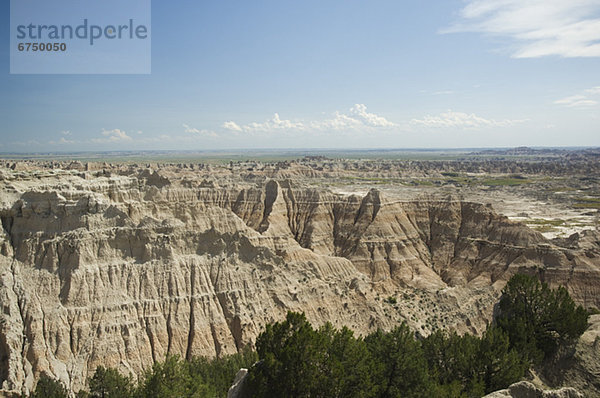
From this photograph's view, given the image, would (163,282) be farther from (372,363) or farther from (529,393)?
(529,393)

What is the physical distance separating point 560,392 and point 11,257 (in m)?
41.9

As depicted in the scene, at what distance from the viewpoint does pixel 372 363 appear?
23.8m

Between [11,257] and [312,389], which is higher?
[11,257]

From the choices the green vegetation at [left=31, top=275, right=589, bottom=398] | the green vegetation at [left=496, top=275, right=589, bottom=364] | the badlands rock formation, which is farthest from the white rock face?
the badlands rock formation

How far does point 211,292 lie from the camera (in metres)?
40.1

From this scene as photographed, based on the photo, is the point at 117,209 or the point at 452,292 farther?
the point at 452,292

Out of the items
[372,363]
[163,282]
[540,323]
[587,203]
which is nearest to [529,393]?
[372,363]

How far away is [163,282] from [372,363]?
2260 centimetres

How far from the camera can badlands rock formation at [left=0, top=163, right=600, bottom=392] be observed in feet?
110

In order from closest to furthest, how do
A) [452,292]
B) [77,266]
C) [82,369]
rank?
[82,369] → [77,266] → [452,292]

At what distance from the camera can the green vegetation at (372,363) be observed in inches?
865

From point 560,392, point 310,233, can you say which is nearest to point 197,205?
point 310,233

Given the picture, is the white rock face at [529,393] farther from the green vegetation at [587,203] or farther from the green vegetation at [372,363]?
the green vegetation at [587,203]

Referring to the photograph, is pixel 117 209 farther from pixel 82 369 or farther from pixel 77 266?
pixel 82 369
